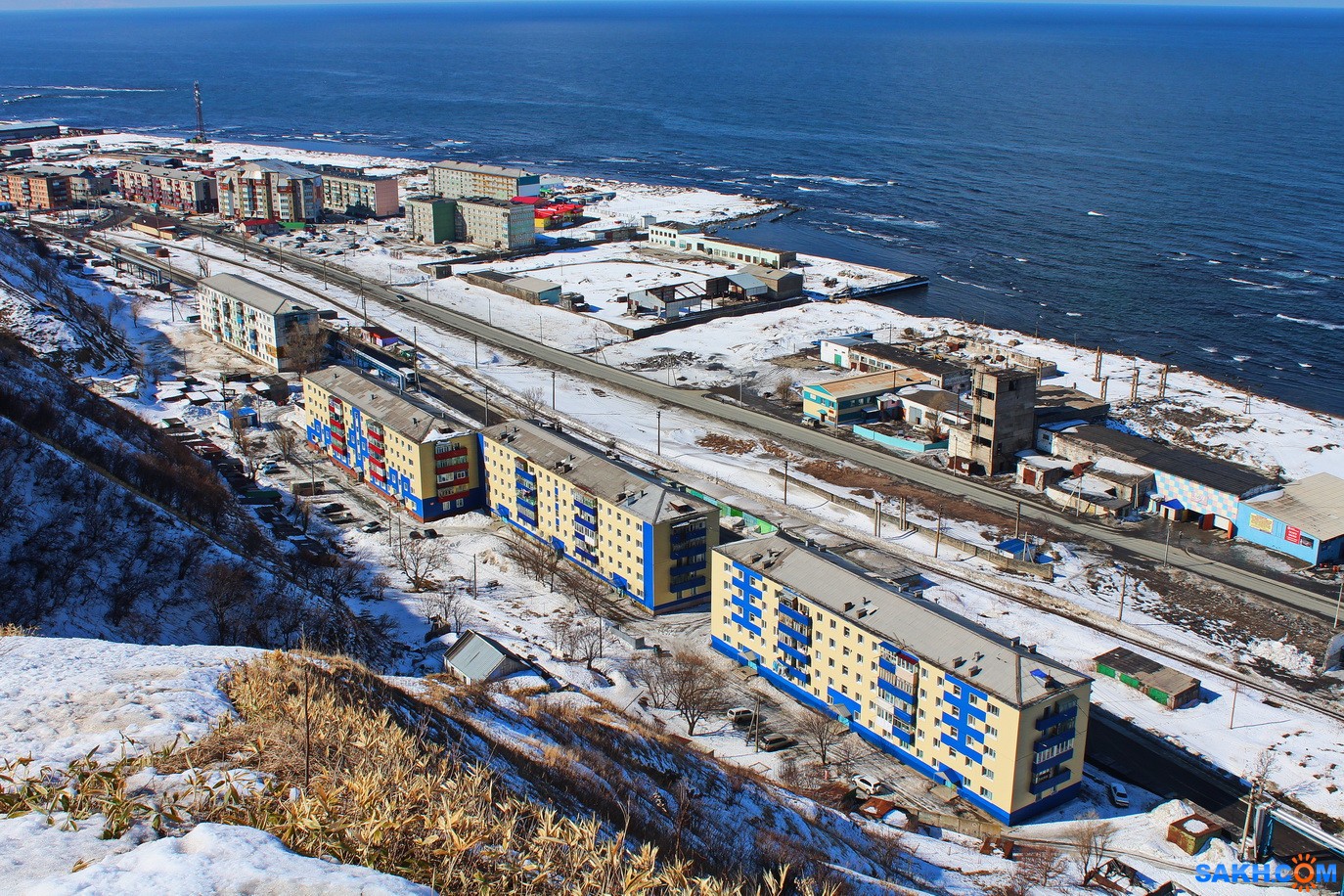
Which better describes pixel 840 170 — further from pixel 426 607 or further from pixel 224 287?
pixel 426 607

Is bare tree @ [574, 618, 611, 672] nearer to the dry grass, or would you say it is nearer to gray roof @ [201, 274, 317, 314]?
the dry grass

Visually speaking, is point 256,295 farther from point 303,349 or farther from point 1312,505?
point 1312,505

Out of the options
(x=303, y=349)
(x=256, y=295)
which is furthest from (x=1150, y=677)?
(x=256, y=295)

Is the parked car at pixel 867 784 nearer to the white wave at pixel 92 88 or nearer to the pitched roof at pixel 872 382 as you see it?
the pitched roof at pixel 872 382

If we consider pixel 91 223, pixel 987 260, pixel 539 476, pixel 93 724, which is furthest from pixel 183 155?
pixel 93 724

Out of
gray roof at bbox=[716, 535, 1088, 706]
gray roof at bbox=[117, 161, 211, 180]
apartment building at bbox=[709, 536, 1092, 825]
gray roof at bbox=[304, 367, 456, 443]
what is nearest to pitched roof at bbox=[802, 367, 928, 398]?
gray roof at bbox=[304, 367, 456, 443]

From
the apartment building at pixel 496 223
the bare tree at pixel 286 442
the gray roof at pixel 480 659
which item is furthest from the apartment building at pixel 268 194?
the gray roof at pixel 480 659
